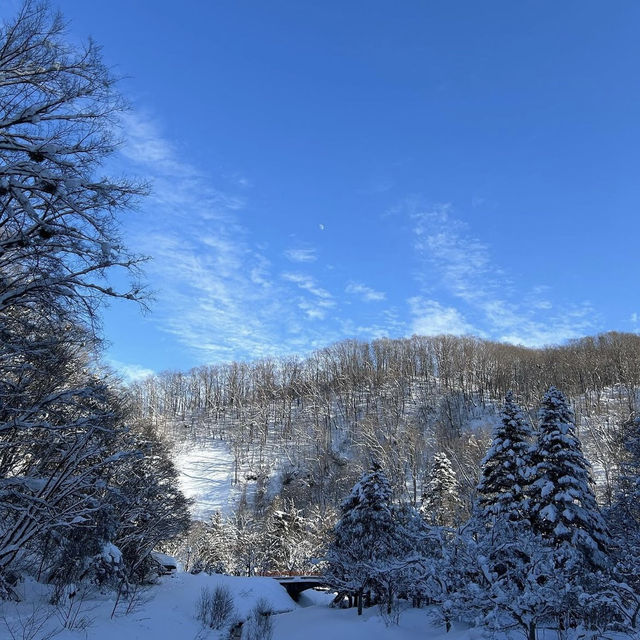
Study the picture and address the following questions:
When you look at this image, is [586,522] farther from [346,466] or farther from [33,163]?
[346,466]

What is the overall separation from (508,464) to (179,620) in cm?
1460

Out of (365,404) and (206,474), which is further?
(365,404)

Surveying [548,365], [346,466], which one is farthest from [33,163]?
[548,365]

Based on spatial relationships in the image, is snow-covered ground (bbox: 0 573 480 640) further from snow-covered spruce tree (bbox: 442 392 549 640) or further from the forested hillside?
the forested hillside

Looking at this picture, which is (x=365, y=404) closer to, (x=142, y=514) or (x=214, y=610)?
(x=142, y=514)

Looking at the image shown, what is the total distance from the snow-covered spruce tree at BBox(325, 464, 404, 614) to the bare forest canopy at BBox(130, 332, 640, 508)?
29.1 m

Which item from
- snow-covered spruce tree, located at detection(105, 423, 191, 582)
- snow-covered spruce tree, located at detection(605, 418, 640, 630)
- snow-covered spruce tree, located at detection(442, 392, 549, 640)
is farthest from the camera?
snow-covered spruce tree, located at detection(105, 423, 191, 582)

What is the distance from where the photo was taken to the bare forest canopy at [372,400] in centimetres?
6800

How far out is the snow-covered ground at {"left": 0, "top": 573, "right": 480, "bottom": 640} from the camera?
11.2 meters

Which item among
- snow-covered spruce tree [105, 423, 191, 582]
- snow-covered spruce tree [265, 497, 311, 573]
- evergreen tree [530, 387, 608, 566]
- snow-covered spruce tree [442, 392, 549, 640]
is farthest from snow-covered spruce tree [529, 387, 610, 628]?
snow-covered spruce tree [265, 497, 311, 573]

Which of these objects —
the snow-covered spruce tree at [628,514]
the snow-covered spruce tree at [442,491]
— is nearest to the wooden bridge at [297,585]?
the snow-covered spruce tree at [442,491]

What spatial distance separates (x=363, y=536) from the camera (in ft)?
77.2

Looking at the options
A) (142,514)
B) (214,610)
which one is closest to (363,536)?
(214,610)

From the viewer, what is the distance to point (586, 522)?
59.7 feet
